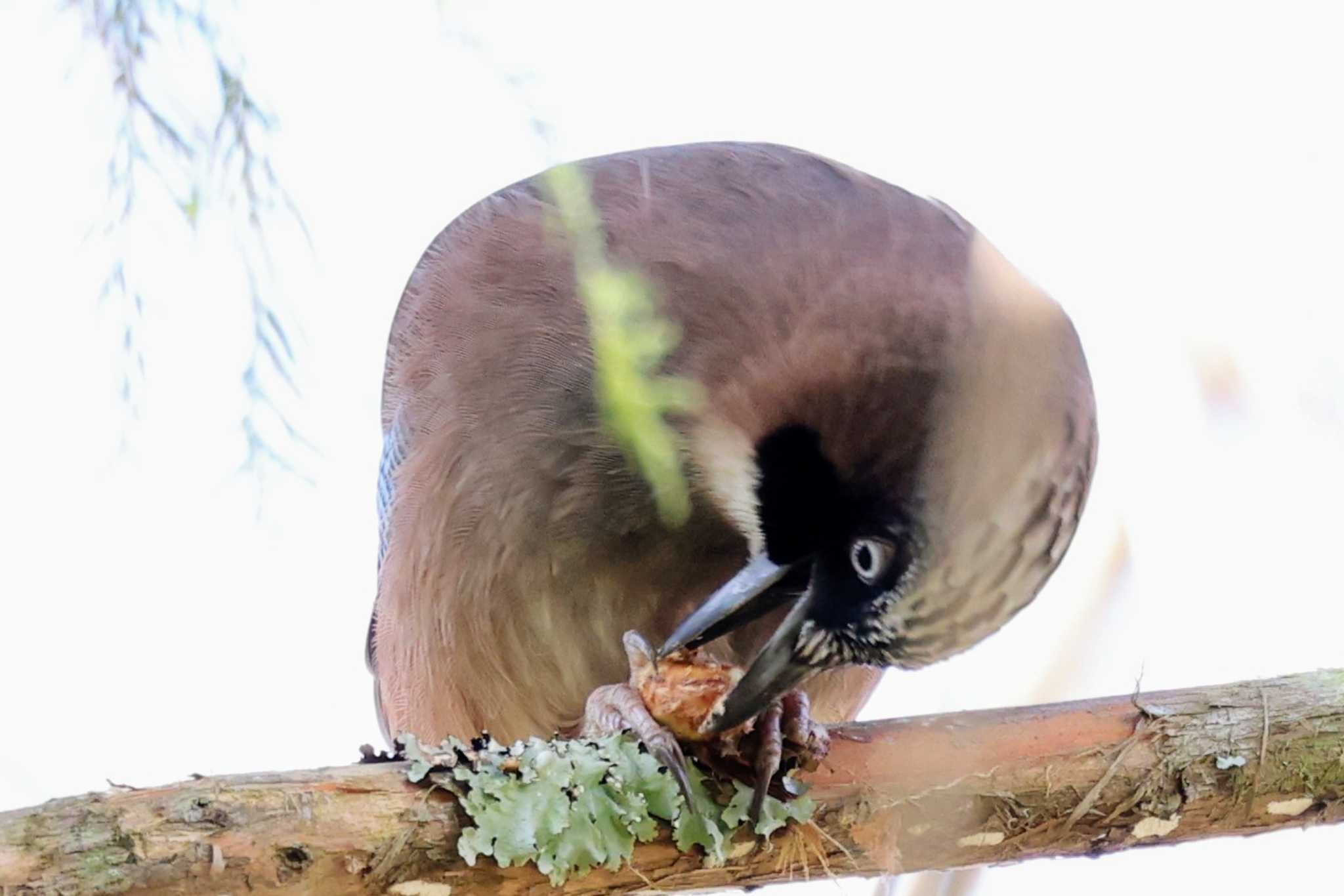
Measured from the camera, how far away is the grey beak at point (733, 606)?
1.31m

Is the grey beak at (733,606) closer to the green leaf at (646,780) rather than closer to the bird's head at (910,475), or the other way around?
the bird's head at (910,475)

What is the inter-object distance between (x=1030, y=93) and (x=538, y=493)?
73 cm

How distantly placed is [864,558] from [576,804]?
1.21 feet

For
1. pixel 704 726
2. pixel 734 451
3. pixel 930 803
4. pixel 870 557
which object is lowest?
pixel 930 803

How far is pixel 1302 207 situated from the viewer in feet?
3.51

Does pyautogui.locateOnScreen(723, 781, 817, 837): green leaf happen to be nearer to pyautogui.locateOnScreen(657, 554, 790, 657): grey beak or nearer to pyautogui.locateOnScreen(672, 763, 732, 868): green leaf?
pyautogui.locateOnScreen(672, 763, 732, 868): green leaf

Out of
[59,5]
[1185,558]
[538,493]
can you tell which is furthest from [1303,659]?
[59,5]

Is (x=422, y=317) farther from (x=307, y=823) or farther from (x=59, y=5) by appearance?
(x=307, y=823)

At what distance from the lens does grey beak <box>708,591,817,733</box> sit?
3.86 feet

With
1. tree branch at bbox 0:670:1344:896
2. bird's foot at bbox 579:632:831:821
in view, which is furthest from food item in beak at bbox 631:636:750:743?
tree branch at bbox 0:670:1344:896

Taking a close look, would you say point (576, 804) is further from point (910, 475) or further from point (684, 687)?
point (910, 475)

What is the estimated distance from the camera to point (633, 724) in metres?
1.22

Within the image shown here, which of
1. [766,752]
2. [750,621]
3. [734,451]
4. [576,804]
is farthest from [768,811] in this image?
[734,451]

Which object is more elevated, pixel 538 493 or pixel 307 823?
pixel 538 493
